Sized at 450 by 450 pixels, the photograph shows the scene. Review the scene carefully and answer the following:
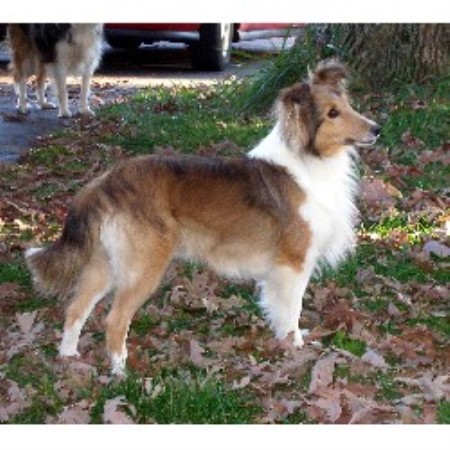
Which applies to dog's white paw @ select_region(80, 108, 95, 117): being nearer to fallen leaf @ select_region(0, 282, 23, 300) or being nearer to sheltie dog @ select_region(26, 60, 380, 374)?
fallen leaf @ select_region(0, 282, 23, 300)

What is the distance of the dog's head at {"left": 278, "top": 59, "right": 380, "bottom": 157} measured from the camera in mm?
6281

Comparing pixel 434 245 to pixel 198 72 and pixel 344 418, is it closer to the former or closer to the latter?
pixel 344 418

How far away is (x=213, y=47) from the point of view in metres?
16.8

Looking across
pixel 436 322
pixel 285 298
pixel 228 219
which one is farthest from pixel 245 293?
pixel 436 322

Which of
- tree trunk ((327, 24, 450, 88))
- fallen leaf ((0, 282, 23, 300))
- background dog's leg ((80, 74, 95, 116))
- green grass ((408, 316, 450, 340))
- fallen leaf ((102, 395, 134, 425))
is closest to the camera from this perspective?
fallen leaf ((102, 395, 134, 425))

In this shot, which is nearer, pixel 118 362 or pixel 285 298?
pixel 118 362

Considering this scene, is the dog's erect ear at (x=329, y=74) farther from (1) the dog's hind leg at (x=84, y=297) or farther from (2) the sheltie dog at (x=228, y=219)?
(1) the dog's hind leg at (x=84, y=297)

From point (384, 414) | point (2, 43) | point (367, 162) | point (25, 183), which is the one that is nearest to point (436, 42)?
point (367, 162)

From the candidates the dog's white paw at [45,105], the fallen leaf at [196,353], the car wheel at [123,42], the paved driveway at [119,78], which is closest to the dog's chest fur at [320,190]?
the fallen leaf at [196,353]

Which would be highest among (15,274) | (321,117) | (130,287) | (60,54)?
(321,117)

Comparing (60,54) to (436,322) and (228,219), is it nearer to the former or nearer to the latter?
(228,219)

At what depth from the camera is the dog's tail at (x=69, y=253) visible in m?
5.96

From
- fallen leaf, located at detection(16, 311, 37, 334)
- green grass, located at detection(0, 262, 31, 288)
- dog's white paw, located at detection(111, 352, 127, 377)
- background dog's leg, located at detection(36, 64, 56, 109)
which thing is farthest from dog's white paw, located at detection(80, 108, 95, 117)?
dog's white paw, located at detection(111, 352, 127, 377)

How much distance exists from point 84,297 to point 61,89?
307 inches
